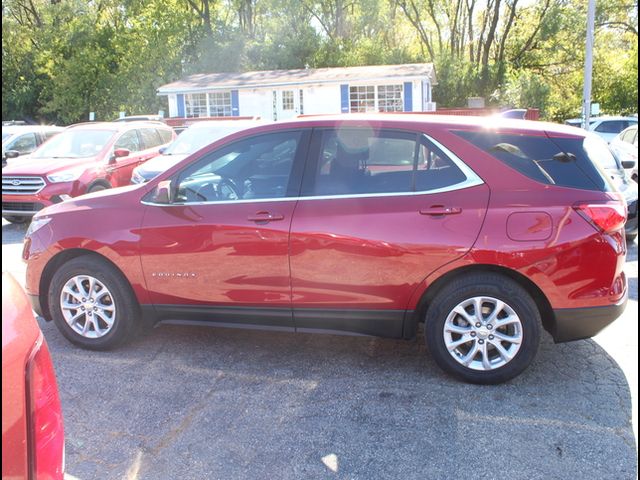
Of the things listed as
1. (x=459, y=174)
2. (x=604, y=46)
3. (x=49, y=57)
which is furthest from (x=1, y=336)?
(x=604, y=46)

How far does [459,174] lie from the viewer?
3889mm

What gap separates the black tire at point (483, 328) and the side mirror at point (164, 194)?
78.8 inches

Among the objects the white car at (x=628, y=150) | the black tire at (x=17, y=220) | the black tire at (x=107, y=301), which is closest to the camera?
the black tire at (x=107, y=301)

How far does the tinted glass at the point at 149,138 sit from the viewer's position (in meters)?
12.1

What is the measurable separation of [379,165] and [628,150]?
8.72 metres

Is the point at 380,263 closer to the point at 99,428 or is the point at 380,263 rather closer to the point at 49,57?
the point at 99,428

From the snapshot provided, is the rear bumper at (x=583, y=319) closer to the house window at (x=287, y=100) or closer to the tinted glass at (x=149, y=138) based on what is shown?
the tinted glass at (x=149, y=138)

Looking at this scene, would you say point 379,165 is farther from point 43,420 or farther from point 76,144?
point 76,144

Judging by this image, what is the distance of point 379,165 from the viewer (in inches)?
161

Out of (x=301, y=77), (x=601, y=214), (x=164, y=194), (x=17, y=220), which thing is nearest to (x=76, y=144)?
(x=17, y=220)

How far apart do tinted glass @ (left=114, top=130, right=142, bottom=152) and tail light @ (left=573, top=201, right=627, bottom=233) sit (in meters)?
9.27

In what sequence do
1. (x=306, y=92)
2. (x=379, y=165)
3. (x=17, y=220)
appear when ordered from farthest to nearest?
(x=306, y=92), (x=17, y=220), (x=379, y=165)

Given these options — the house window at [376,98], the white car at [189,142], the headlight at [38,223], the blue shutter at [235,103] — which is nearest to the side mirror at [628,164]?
the white car at [189,142]

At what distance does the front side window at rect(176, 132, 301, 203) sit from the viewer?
4.27 meters
